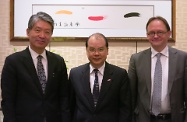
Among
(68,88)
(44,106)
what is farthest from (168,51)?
(44,106)

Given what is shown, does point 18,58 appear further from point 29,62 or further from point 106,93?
point 106,93

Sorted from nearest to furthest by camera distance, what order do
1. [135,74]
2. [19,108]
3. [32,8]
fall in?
[19,108]
[135,74]
[32,8]

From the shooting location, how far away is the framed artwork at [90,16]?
9.51 ft

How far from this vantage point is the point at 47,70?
197 centimetres

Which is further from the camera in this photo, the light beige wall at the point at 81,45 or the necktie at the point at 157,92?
the light beige wall at the point at 81,45

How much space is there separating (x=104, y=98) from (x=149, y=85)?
37 centimetres

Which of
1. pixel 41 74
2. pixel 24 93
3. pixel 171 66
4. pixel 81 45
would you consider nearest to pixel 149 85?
pixel 171 66

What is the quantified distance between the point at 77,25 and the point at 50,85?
115 centimetres

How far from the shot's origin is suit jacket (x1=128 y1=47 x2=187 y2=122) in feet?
6.44

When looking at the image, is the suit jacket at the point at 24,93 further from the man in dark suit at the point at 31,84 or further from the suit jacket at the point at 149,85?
the suit jacket at the point at 149,85

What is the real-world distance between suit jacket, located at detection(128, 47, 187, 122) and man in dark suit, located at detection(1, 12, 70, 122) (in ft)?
2.19

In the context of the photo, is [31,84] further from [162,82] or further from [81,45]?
[81,45]

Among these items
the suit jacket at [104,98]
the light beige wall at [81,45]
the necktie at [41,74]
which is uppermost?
the light beige wall at [81,45]

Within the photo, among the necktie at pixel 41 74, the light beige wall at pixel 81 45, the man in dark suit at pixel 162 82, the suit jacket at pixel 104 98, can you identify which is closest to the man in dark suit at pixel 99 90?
the suit jacket at pixel 104 98
